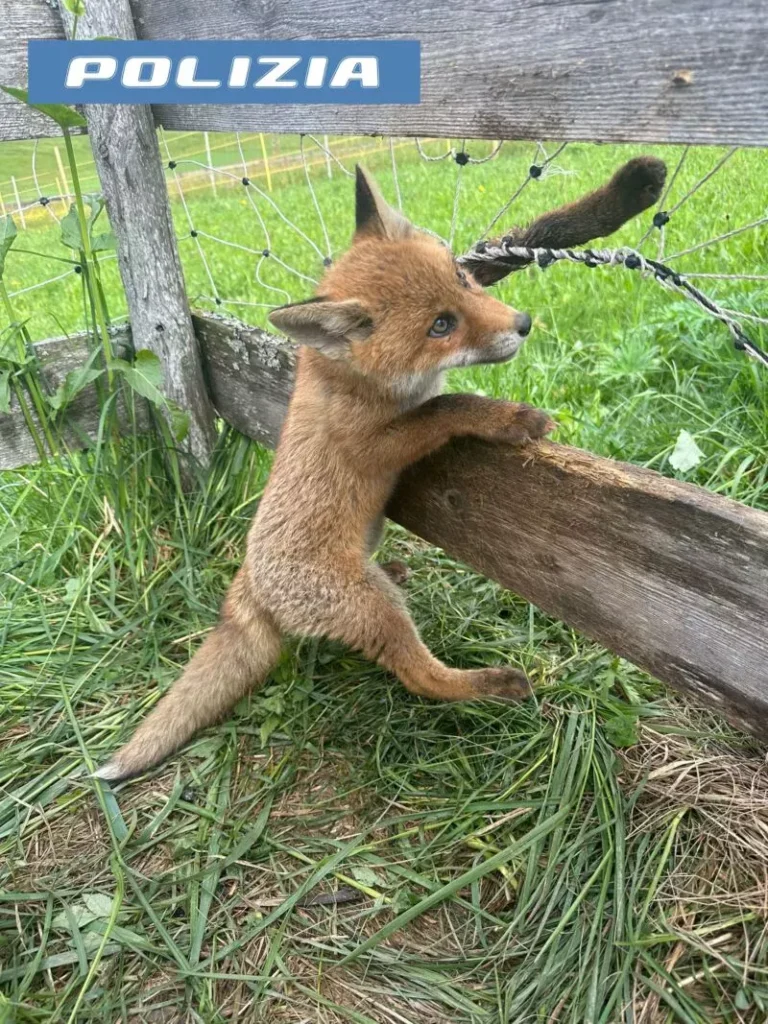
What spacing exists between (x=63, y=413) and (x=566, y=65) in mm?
2703

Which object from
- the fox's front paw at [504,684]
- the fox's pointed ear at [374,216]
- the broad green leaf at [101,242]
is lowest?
the fox's front paw at [504,684]

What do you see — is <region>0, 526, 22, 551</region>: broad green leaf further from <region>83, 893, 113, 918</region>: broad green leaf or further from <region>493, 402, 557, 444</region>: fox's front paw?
<region>493, 402, 557, 444</region>: fox's front paw

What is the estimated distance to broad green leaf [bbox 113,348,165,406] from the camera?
3.31 m

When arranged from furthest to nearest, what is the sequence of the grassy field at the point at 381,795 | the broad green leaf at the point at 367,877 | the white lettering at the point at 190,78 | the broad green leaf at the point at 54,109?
1. the white lettering at the point at 190,78
2. the broad green leaf at the point at 54,109
3. the broad green leaf at the point at 367,877
4. the grassy field at the point at 381,795

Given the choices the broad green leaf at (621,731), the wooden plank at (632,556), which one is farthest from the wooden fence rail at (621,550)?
the broad green leaf at (621,731)

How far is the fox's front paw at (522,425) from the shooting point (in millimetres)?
2197

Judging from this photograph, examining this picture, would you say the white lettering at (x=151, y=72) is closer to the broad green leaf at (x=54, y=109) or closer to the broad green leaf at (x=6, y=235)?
the broad green leaf at (x=54, y=109)

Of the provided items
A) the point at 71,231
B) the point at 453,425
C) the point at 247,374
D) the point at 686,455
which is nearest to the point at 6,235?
the point at 71,231

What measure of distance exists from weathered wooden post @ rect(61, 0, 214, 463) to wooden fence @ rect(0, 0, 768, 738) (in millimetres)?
280

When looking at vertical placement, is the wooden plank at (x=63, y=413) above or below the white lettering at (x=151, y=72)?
below

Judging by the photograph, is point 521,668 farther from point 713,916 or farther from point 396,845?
point 713,916

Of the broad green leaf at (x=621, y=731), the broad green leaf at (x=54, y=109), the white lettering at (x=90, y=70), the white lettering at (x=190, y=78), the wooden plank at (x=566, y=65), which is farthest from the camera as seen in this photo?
the white lettering at (x=90, y=70)

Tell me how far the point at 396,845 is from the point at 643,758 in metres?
0.83

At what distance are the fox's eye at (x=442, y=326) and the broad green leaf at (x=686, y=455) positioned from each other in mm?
1232
